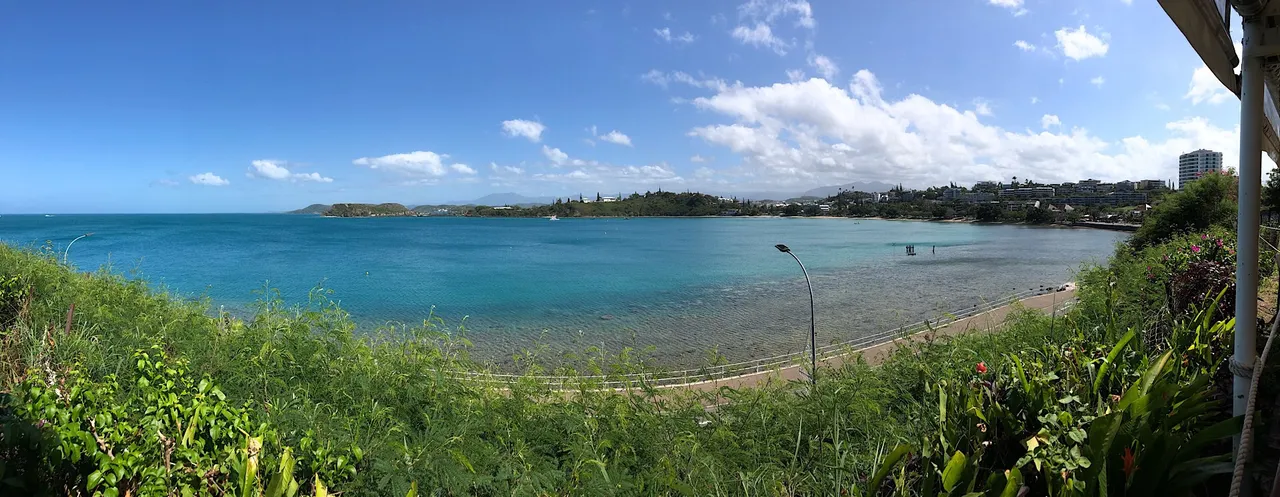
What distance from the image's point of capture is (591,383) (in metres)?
5.01

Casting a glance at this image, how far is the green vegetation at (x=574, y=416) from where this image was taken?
1.97m

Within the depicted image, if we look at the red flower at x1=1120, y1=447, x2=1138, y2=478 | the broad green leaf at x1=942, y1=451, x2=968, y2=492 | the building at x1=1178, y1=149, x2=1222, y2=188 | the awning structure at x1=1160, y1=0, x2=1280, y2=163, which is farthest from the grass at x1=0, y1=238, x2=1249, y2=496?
the building at x1=1178, y1=149, x2=1222, y2=188

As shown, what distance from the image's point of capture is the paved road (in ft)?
22.5

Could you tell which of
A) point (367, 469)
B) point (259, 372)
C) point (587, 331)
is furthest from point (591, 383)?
point (587, 331)

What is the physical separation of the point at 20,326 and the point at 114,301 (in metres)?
2.22

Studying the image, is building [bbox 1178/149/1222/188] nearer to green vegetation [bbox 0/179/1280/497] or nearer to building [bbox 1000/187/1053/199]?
green vegetation [bbox 0/179/1280/497]

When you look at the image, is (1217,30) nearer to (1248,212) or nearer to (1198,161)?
(1248,212)

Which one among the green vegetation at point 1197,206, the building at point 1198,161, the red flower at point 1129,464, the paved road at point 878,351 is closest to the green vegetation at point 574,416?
the red flower at point 1129,464

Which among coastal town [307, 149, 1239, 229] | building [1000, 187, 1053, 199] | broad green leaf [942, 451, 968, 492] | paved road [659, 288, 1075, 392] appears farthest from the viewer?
building [1000, 187, 1053, 199]

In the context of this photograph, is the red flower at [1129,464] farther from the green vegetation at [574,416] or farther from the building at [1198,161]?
the building at [1198,161]

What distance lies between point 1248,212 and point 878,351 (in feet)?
47.7

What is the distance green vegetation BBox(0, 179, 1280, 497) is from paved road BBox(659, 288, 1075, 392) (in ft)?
3.30

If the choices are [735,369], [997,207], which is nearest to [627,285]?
[735,369]

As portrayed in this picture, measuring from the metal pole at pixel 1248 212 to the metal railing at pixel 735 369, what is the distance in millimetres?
3594
